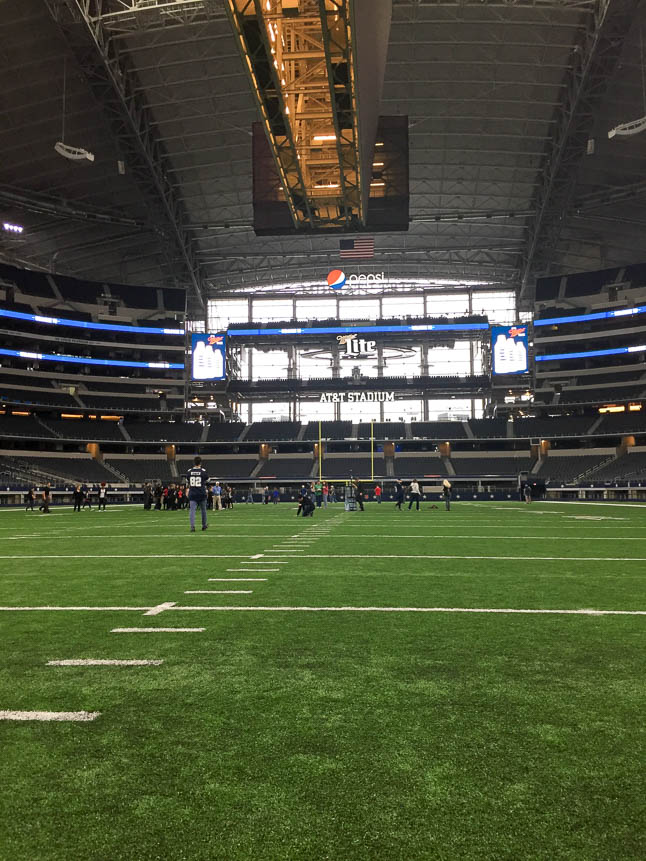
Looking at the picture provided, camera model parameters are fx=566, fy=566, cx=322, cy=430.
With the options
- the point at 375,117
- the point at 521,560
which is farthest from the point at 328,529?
the point at 375,117

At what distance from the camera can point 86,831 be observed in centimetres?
164

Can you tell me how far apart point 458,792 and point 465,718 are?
0.66m

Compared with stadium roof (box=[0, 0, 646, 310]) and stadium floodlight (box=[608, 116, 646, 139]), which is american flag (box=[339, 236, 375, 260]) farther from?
stadium floodlight (box=[608, 116, 646, 139])

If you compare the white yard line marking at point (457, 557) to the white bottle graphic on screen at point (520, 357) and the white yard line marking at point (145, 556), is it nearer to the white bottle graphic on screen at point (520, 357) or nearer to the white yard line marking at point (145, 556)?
the white yard line marking at point (145, 556)

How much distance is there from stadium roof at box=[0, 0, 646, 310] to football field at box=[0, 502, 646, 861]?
29.1 metres

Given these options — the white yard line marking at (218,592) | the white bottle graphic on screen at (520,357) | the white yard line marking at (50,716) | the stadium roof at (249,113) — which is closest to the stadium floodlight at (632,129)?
the stadium roof at (249,113)

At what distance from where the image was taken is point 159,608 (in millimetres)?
4980

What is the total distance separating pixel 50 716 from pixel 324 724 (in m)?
1.23

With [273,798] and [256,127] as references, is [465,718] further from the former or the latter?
[256,127]

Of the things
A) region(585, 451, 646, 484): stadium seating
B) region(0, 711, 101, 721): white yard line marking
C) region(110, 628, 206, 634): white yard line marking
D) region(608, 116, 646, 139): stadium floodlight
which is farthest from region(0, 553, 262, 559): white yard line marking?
region(585, 451, 646, 484): stadium seating

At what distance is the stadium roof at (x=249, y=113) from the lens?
89.8 ft

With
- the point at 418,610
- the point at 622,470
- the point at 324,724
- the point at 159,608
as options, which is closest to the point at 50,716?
the point at 324,724

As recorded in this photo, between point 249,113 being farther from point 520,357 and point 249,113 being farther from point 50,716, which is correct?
point 50,716

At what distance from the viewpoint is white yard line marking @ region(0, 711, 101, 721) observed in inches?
98.7
